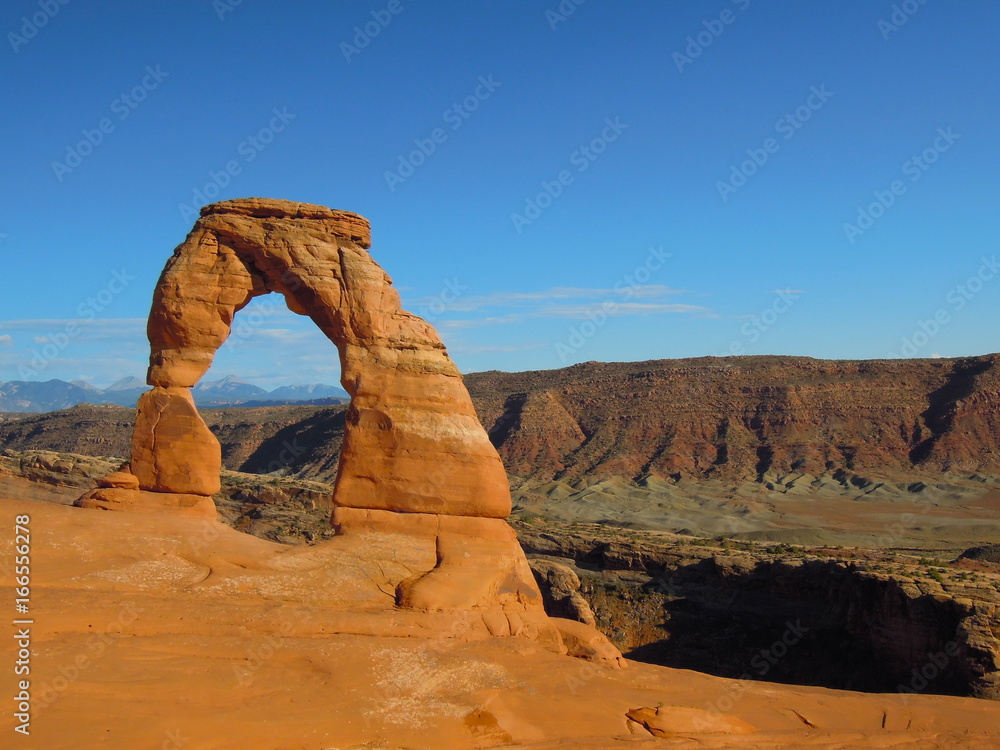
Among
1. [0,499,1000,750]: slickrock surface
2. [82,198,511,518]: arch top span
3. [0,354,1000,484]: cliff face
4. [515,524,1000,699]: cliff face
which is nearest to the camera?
[0,499,1000,750]: slickrock surface

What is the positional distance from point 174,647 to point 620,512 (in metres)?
51.6

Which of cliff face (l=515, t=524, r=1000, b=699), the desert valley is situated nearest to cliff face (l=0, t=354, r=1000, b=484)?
cliff face (l=515, t=524, r=1000, b=699)

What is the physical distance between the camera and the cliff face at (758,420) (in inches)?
2854

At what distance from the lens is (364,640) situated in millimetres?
13172

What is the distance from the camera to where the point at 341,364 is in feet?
57.0

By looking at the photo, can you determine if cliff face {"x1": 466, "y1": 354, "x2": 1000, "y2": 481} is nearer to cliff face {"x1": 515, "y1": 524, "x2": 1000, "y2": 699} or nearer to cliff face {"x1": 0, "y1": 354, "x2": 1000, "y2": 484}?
cliff face {"x1": 0, "y1": 354, "x2": 1000, "y2": 484}

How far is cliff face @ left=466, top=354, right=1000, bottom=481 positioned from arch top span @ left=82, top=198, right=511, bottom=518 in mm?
56336

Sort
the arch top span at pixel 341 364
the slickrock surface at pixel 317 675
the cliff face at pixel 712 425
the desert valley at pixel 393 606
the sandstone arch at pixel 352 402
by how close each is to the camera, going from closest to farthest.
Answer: the slickrock surface at pixel 317 675 → the desert valley at pixel 393 606 → the sandstone arch at pixel 352 402 → the arch top span at pixel 341 364 → the cliff face at pixel 712 425

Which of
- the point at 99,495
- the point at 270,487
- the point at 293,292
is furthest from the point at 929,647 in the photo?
the point at 270,487

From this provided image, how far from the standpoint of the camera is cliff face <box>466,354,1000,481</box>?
7250 centimetres

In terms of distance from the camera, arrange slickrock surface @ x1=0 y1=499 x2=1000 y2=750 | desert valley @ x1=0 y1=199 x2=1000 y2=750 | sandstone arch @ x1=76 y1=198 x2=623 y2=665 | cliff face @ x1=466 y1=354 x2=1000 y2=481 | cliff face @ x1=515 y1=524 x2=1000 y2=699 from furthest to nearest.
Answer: cliff face @ x1=466 y1=354 x2=1000 y2=481 < cliff face @ x1=515 y1=524 x2=1000 y2=699 < sandstone arch @ x1=76 y1=198 x2=623 y2=665 < desert valley @ x1=0 y1=199 x2=1000 y2=750 < slickrock surface @ x1=0 y1=499 x2=1000 y2=750

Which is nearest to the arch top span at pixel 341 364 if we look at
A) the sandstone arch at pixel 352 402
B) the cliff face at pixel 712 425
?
the sandstone arch at pixel 352 402

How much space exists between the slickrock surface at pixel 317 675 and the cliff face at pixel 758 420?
57.8m

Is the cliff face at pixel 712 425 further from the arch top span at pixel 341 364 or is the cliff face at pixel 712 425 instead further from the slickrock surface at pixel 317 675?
the slickrock surface at pixel 317 675
